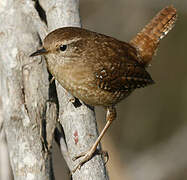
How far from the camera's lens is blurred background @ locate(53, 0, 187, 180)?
3.90 metres

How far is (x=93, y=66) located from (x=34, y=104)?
506 millimetres

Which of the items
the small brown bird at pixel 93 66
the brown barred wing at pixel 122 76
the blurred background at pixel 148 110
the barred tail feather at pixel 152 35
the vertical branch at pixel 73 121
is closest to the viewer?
the vertical branch at pixel 73 121

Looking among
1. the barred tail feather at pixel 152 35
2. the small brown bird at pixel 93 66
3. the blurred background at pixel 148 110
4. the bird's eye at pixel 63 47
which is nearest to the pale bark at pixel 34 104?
the small brown bird at pixel 93 66

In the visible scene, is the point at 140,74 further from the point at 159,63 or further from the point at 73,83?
the point at 159,63

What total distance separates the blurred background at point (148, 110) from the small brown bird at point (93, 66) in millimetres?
1010

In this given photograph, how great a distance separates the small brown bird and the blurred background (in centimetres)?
101

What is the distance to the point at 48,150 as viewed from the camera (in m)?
2.38

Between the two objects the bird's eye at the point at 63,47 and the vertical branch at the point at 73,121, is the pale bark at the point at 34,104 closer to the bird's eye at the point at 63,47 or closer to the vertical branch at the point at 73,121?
the vertical branch at the point at 73,121

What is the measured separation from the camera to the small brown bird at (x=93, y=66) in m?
2.44

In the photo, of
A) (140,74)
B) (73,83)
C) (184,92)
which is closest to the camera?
(73,83)

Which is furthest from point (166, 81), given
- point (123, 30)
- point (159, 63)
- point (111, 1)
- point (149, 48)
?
point (149, 48)

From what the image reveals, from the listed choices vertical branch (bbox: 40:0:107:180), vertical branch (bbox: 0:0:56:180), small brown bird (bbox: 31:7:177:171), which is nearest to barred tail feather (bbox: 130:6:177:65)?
small brown bird (bbox: 31:7:177:171)

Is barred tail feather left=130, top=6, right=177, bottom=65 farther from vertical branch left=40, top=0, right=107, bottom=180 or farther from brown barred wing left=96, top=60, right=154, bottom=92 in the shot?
vertical branch left=40, top=0, right=107, bottom=180

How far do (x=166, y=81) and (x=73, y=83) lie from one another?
3322 millimetres
